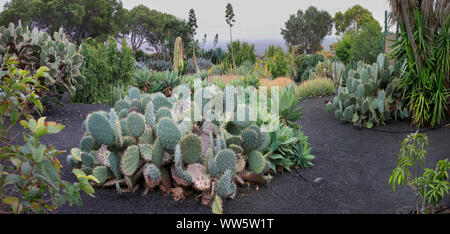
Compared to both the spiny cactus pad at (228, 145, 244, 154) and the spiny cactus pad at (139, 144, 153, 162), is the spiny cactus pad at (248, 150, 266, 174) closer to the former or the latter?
the spiny cactus pad at (228, 145, 244, 154)

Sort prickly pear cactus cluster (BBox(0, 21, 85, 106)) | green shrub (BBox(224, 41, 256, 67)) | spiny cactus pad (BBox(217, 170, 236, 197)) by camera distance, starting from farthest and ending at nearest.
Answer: green shrub (BBox(224, 41, 256, 67)) → prickly pear cactus cluster (BBox(0, 21, 85, 106)) → spiny cactus pad (BBox(217, 170, 236, 197))

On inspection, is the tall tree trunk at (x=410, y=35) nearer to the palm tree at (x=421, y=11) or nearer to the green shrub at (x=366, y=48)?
the palm tree at (x=421, y=11)

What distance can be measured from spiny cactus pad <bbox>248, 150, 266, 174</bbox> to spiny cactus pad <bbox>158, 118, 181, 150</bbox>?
0.87m

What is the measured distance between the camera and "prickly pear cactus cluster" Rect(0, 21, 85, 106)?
6.33 metres

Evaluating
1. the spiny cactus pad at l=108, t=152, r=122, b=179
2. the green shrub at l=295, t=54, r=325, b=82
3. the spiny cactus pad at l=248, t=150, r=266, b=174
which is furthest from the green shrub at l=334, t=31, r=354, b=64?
the spiny cactus pad at l=108, t=152, r=122, b=179

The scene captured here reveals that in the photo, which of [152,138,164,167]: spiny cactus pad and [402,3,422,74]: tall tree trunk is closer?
[152,138,164,167]: spiny cactus pad

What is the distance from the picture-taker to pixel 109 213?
11.0 feet

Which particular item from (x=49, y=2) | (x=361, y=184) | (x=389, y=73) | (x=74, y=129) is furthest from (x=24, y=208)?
(x=49, y=2)

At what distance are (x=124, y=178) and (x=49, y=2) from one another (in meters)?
29.1

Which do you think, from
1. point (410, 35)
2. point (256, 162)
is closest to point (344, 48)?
point (410, 35)

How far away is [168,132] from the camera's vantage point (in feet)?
11.8

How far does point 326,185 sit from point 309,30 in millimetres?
44732

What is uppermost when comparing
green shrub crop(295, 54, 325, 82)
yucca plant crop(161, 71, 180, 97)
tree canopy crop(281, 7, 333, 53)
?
tree canopy crop(281, 7, 333, 53)
